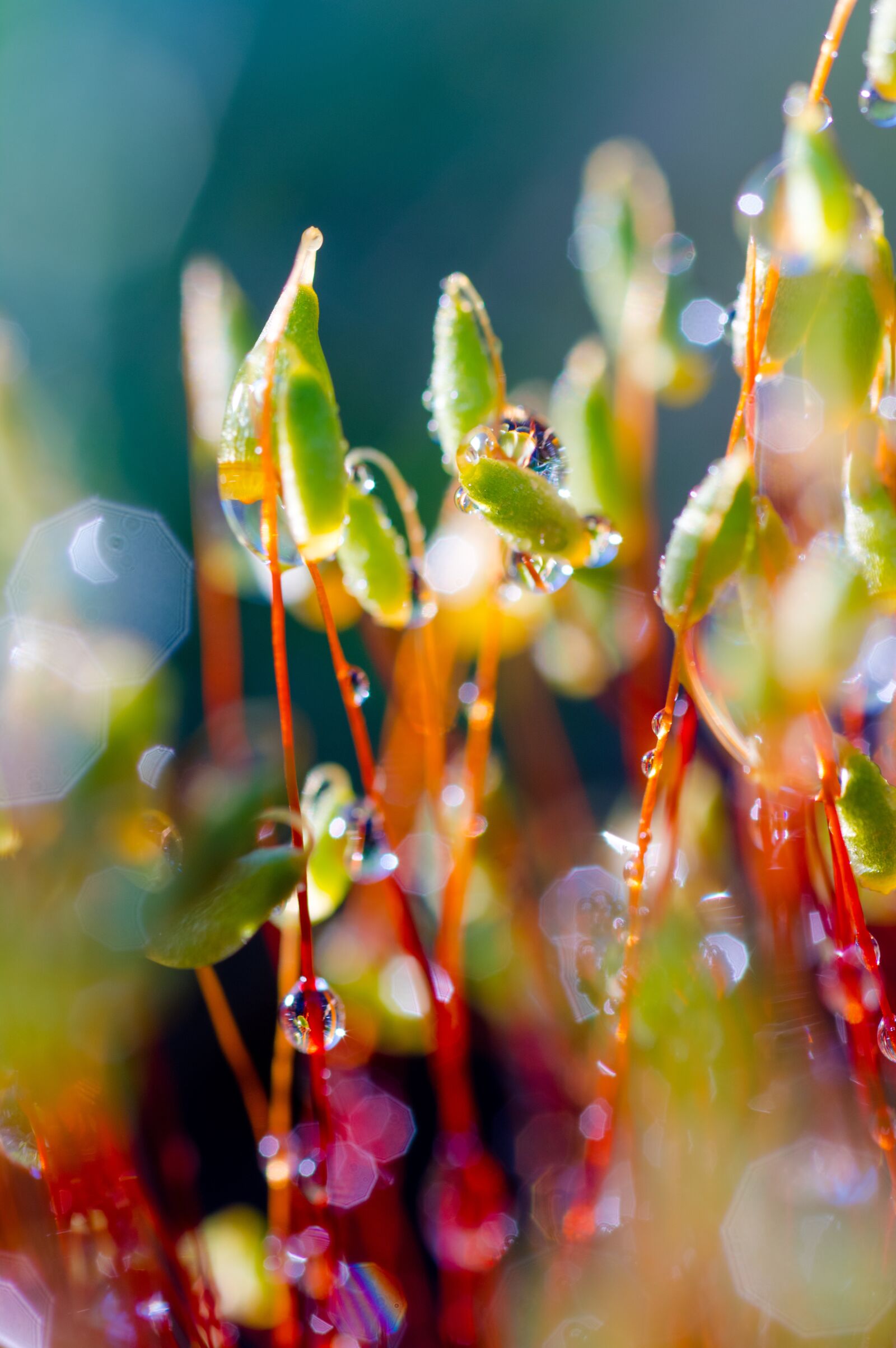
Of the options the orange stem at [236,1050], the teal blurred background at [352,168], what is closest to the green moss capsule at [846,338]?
the orange stem at [236,1050]

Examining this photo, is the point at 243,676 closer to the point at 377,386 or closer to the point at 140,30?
the point at 377,386

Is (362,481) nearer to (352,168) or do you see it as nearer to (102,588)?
(102,588)

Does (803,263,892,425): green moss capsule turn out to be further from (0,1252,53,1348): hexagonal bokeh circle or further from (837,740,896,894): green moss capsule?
(0,1252,53,1348): hexagonal bokeh circle

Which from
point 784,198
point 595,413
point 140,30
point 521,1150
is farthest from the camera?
point 140,30

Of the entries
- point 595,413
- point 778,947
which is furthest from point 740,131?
point 778,947

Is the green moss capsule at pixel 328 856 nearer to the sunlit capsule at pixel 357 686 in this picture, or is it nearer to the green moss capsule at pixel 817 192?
the sunlit capsule at pixel 357 686

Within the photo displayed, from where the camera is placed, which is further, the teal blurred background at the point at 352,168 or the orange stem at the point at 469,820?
the teal blurred background at the point at 352,168

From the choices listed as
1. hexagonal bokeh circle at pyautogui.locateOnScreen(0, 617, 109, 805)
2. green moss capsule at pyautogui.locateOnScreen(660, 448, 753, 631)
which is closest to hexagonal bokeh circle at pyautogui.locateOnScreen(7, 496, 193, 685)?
hexagonal bokeh circle at pyautogui.locateOnScreen(0, 617, 109, 805)
